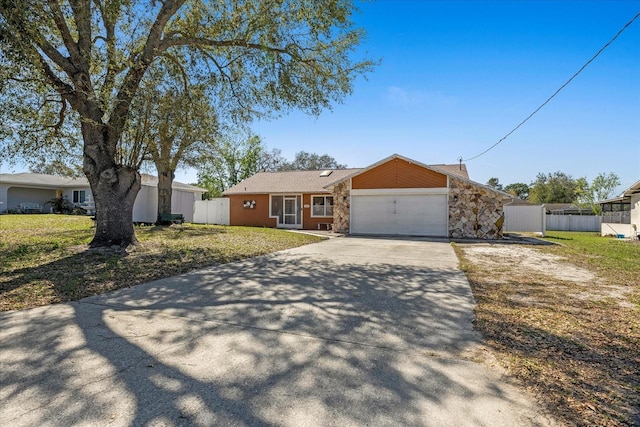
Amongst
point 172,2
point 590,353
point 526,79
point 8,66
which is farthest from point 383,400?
point 526,79

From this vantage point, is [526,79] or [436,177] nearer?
[526,79]

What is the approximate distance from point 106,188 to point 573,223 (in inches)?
1272

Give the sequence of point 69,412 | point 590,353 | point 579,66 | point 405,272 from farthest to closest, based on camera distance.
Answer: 1. point 579,66
2. point 405,272
3. point 590,353
4. point 69,412

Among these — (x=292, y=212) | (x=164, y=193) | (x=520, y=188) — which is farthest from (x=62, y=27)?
(x=520, y=188)

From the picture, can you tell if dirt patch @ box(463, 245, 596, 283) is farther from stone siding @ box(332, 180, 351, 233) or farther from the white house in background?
the white house in background

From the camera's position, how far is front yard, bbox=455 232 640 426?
2264 millimetres

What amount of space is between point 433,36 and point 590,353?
10174 mm

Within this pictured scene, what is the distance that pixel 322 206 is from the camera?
795 inches

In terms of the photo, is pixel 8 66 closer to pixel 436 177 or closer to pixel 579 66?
pixel 579 66

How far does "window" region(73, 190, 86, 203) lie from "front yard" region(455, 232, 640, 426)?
29264 mm

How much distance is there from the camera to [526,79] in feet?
36.4

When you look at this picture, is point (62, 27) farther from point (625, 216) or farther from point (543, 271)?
point (625, 216)

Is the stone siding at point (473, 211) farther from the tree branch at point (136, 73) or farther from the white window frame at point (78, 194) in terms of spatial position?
the white window frame at point (78, 194)

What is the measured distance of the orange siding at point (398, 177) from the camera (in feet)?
52.0
